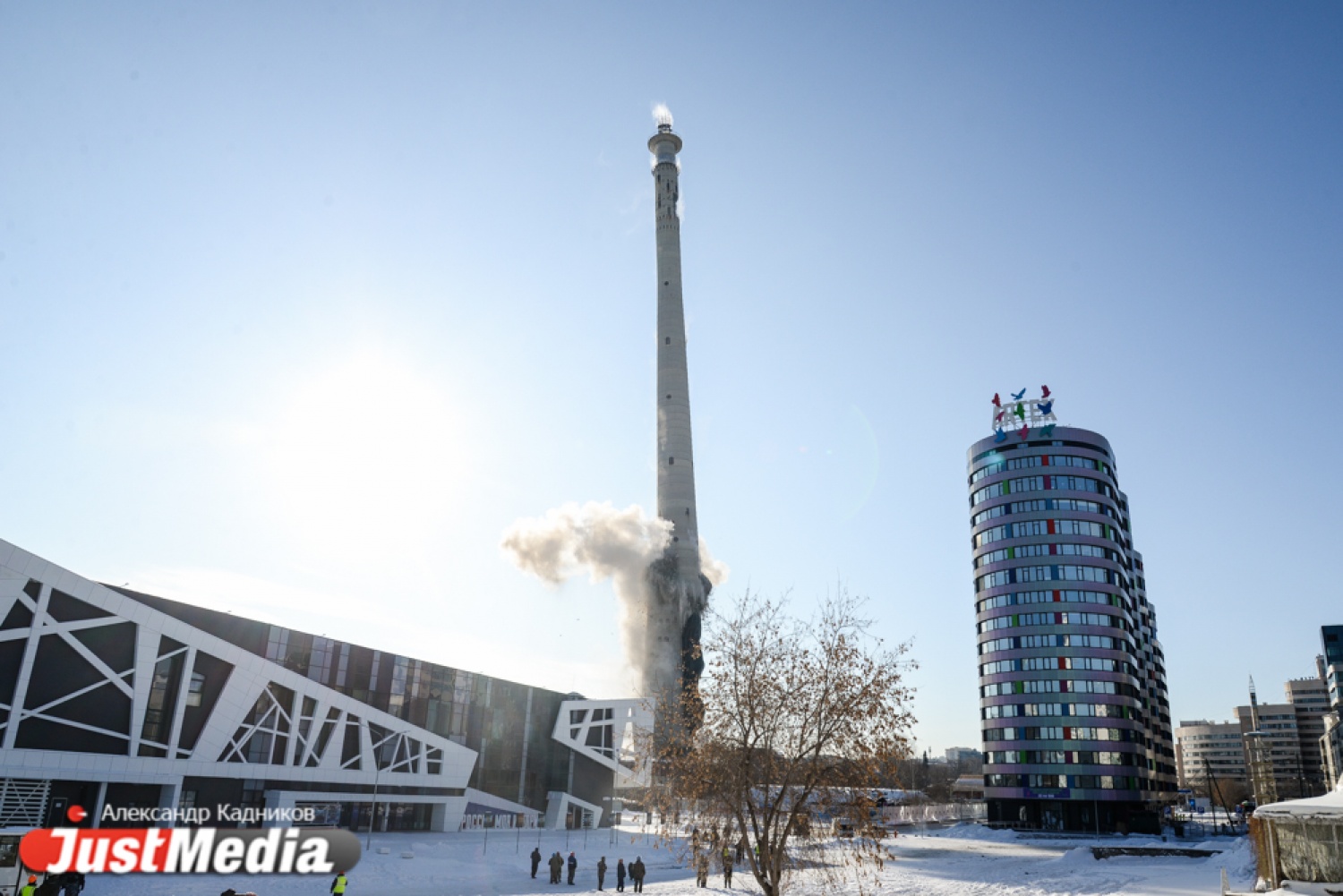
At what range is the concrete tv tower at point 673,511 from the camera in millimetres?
97688

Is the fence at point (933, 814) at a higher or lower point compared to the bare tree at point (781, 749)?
lower

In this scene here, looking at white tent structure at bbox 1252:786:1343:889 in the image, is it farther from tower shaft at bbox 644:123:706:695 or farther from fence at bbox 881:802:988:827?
fence at bbox 881:802:988:827

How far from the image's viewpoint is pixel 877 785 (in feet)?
70.1

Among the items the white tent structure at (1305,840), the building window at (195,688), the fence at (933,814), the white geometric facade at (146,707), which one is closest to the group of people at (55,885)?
the white geometric facade at (146,707)

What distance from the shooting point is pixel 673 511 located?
101 m

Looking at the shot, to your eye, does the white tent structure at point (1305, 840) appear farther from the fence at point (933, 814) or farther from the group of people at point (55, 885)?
the fence at point (933, 814)

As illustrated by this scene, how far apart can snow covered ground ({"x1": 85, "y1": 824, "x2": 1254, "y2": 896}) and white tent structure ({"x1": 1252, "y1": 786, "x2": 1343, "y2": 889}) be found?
11.0m

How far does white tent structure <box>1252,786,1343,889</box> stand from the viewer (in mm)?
23359

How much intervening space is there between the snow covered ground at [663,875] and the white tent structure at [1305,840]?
1096 centimetres

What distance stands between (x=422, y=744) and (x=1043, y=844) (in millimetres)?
50956

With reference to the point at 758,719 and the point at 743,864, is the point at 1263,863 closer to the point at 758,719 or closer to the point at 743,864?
the point at 758,719

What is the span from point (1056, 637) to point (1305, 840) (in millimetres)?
81625

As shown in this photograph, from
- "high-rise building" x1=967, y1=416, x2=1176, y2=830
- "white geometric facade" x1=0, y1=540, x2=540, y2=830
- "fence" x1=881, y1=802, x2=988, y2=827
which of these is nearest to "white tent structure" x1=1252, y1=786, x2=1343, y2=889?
"white geometric facade" x1=0, y1=540, x2=540, y2=830

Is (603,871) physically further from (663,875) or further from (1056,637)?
(1056,637)
